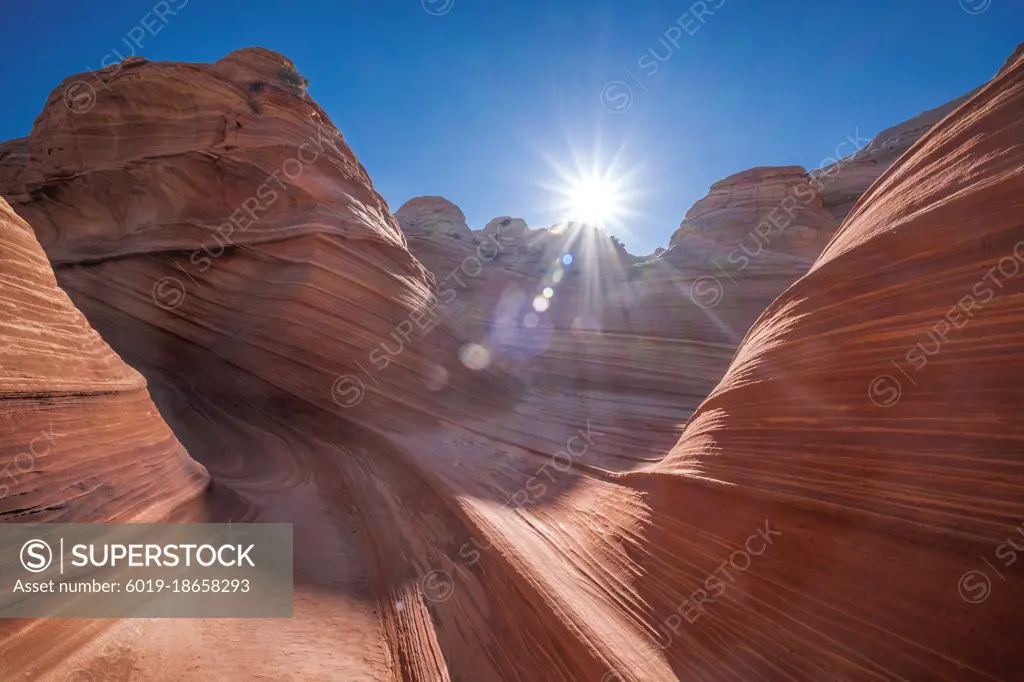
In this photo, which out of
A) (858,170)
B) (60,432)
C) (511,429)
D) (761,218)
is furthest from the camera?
(858,170)

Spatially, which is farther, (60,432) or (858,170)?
(858,170)

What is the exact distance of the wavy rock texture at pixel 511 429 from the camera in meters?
2.26

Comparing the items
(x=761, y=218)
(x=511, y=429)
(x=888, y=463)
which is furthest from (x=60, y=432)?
(x=761, y=218)

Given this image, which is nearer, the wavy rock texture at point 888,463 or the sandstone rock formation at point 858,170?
the wavy rock texture at point 888,463

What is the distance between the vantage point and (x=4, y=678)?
6.37ft

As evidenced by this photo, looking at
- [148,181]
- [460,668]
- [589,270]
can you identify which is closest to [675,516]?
[460,668]

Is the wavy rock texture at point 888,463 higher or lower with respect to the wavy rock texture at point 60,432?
higher

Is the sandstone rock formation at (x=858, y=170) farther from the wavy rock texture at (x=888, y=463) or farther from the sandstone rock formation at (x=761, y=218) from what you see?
the wavy rock texture at (x=888, y=463)

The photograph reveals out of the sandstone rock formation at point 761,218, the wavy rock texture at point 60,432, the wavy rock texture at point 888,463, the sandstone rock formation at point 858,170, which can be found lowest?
the wavy rock texture at point 60,432

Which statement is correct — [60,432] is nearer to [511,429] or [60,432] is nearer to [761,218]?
[511,429]

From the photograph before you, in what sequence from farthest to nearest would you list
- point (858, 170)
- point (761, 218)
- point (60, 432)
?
point (858, 170), point (761, 218), point (60, 432)

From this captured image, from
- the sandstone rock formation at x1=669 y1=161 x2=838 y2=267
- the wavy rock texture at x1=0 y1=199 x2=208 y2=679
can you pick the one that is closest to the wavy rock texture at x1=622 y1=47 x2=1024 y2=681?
the wavy rock texture at x1=0 y1=199 x2=208 y2=679

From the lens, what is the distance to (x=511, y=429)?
7.73 metres

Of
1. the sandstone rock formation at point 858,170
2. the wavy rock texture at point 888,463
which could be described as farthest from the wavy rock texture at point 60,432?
the sandstone rock formation at point 858,170
